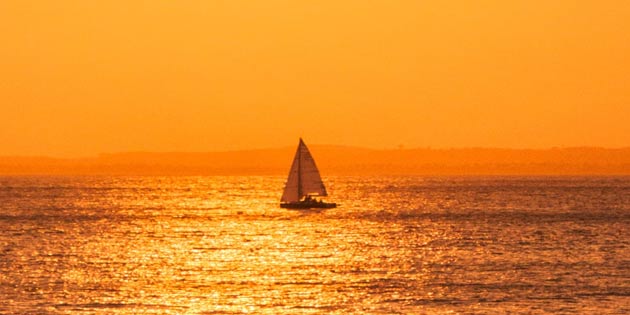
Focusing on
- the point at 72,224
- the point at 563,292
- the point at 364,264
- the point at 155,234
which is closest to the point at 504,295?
the point at 563,292

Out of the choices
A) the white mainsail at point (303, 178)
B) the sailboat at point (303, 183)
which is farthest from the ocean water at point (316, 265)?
the white mainsail at point (303, 178)

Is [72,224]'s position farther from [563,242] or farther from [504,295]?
[504,295]

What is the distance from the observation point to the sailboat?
141875 millimetres

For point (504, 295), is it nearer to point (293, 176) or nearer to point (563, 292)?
point (563, 292)

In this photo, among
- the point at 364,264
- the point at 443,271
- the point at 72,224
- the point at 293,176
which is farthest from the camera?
the point at 293,176

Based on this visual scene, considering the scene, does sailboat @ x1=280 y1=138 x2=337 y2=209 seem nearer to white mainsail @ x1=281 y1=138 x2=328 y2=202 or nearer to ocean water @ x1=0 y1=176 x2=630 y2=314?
white mainsail @ x1=281 y1=138 x2=328 y2=202

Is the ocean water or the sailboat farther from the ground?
the sailboat

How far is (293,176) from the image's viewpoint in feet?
476

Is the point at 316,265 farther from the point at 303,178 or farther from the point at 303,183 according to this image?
the point at 303,183

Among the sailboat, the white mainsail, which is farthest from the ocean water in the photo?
the white mainsail

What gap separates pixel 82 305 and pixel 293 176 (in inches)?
3415

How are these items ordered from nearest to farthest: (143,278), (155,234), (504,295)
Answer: (504,295), (143,278), (155,234)

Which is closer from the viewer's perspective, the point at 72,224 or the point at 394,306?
the point at 394,306

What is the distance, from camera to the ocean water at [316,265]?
59.2 metres
